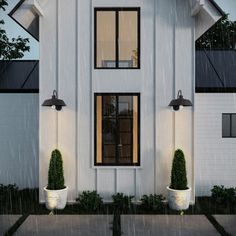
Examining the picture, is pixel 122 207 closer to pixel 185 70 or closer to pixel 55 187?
pixel 55 187

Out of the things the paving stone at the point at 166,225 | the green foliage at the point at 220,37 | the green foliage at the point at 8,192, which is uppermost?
the green foliage at the point at 220,37

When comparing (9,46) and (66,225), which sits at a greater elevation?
(9,46)

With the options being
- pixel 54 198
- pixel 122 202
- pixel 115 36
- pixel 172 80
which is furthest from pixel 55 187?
pixel 115 36

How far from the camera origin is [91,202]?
27.7 feet

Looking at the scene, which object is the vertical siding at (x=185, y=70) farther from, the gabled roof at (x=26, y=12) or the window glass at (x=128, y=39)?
the gabled roof at (x=26, y=12)

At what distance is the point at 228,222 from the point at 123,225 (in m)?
2.23

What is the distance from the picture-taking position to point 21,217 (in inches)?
304

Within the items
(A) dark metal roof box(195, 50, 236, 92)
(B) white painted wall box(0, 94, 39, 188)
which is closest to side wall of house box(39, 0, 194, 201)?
(A) dark metal roof box(195, 50, 236, 92)

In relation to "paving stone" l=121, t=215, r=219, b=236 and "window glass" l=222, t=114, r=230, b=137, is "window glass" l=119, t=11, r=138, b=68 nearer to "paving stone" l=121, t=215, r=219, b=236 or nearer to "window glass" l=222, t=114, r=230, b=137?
"window glass" l=222, t=114, r=230, b=137

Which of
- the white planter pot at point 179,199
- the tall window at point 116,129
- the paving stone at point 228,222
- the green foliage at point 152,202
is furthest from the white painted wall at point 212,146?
the paving stone at point 228,222

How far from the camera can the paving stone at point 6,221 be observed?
6816mm

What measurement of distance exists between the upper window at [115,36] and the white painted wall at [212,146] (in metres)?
2.56

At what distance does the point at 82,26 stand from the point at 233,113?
16.5 ft

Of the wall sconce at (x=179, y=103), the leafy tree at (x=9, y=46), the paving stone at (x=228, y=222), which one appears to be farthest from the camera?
the leafy tree at (x=9, y=46)
